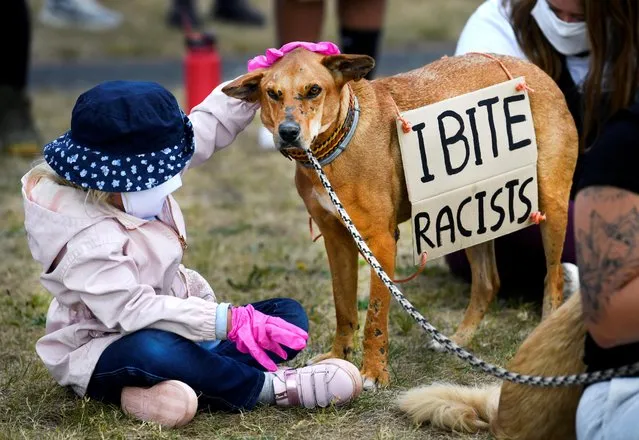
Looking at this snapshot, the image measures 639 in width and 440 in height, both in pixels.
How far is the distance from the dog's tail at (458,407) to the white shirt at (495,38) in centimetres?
161

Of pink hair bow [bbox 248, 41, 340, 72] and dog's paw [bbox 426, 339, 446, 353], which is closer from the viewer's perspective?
pink hair bow [bbox 248, 41, 340, 72]

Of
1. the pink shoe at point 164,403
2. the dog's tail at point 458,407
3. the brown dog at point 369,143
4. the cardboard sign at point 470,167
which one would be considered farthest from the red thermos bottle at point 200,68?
the dog's tail at point 458,407

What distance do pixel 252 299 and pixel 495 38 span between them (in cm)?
144

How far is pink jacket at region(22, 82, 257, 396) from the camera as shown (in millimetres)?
2975

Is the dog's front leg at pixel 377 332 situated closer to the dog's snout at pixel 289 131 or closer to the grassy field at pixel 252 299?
the grassy field at pixel 252 299

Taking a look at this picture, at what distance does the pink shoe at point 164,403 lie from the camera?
120 inches

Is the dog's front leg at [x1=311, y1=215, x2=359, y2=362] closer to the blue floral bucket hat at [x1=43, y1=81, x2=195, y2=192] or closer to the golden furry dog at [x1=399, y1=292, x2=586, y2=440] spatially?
the blue floral bucket hat at [x1=43, y1=81, x2=195, y2=192]

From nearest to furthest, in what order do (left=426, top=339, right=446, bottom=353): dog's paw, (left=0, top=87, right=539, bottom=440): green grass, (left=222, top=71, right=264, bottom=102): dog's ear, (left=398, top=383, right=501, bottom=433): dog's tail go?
1. (left=398, top=383, right=501, bottom=433): dog's tail
2. (left=0, top=87, right=539, bottom=440): green grass
3. (left=222, top=71, right=264, bottom=102): dog's ear
4. (left=426, top=339, right=446, bottom=353): dog's paw

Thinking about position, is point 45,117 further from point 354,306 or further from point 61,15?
point 354,306

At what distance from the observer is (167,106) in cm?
308

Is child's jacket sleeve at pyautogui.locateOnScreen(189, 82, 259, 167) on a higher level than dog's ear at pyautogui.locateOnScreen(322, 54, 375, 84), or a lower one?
lower

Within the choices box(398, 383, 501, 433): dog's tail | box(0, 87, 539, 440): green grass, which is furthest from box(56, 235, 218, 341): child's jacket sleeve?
box(398, 383, 501, 433): dog's tail

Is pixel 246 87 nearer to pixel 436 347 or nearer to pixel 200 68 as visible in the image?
pixel 436 347

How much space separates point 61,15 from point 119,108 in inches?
373
